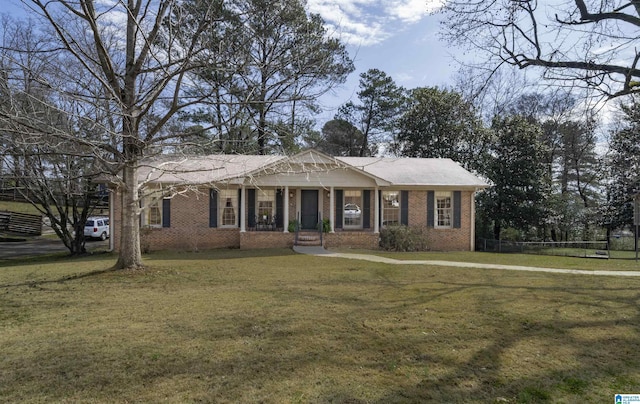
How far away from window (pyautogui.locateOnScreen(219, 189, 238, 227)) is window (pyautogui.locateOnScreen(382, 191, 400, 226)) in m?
7.16

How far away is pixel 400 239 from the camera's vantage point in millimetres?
16844

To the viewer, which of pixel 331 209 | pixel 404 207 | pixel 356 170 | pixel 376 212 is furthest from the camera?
pixel 404 207

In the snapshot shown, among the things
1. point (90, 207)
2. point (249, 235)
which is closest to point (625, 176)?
point (249, 235)

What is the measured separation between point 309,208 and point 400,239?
14.8 ft

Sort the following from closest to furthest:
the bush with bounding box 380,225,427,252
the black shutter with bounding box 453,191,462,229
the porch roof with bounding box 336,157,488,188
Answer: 1. the bush with bounding box 380,225,427,252
2. the porch roof with bounding box 336,157,488,188
3. the black shutter with bounding box 453,191,462,229

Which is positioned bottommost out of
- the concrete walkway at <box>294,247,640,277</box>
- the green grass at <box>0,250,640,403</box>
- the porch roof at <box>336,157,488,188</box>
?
the concrete walkway at <box>294,247,640,277</box>

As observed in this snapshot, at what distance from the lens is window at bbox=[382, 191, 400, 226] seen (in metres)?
18.3

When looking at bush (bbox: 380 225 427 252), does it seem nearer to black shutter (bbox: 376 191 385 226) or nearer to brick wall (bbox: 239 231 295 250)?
black shutter (bbox: 376 191 385 226)

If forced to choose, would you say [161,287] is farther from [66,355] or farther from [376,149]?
[376,149]

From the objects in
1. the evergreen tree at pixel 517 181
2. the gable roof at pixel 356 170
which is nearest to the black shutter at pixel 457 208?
the gable roof at pixel 356 170

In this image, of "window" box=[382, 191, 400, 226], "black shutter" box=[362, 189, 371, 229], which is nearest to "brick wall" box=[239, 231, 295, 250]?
"black shutter" box=[362, 189, 371, 229]

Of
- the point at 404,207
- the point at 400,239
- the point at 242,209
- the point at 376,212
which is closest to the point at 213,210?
the point at 242,209

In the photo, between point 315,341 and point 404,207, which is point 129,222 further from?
point 404,207

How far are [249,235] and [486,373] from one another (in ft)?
44.7
